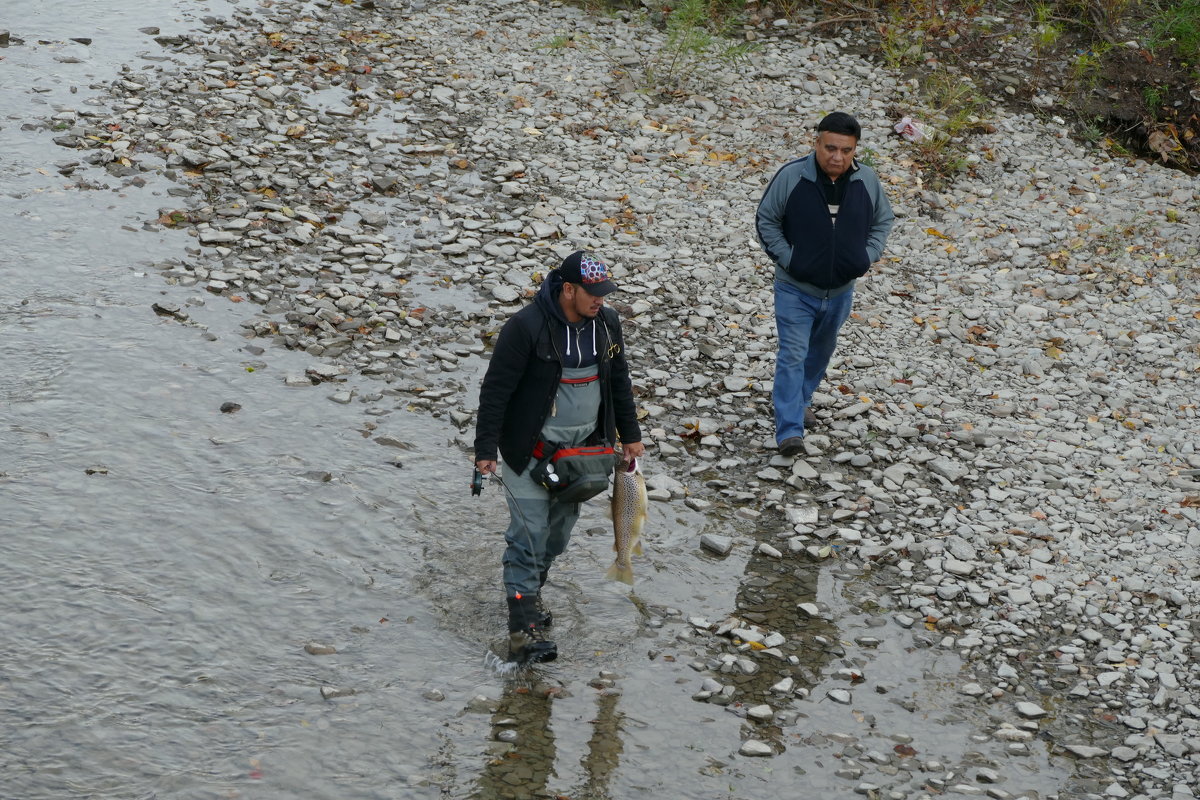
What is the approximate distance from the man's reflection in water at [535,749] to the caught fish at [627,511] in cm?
72

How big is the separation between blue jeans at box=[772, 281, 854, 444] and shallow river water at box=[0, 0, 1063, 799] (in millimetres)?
1129

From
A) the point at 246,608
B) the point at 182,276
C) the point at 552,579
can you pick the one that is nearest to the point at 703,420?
the point at 552,579

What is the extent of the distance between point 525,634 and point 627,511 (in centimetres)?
89

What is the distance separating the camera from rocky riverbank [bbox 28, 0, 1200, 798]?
6.85 m

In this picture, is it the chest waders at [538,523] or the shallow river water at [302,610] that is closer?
the shallow river water at [302,610]

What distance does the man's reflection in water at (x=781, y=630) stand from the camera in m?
6.18

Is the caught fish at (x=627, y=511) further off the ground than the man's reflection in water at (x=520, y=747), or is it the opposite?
the caught fish at (x=627, y=511)

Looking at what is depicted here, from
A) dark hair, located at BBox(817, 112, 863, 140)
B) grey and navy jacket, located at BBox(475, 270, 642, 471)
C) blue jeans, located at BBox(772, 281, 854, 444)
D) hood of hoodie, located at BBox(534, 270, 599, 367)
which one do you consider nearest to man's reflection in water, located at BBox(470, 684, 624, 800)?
grey and navy jacket, located at BBox(475, 270, 642, 471)

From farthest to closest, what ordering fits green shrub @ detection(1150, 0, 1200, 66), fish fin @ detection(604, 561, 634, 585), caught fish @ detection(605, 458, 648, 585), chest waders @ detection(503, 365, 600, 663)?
green shrub @ detection(1150, 0, 1200, 66), fish fin @ detection(604, 561, 634, 585), caught fish @ detection(605, 458, 648, 585), chest waders @ detection(503, 365, 600, 663)

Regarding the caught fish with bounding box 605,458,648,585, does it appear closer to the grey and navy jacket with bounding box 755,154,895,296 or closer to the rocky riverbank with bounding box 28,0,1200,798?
the rocky riverbank with bounding box 28,0,1200,798

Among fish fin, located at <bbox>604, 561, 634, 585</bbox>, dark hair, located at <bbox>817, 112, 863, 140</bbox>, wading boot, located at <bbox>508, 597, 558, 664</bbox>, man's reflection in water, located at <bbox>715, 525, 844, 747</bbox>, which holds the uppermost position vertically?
dark hair, located at <bbox>817, 112, 863, 140</bbox>

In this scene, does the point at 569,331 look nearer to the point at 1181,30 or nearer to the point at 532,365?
the point at 532,365

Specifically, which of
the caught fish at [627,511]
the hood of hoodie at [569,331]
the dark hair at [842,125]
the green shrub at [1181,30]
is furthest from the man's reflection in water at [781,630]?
the green shrub at [1181,30]

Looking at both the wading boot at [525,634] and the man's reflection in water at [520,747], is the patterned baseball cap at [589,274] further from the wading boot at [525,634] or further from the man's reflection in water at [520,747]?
the man's reflection in water at [520,747]
